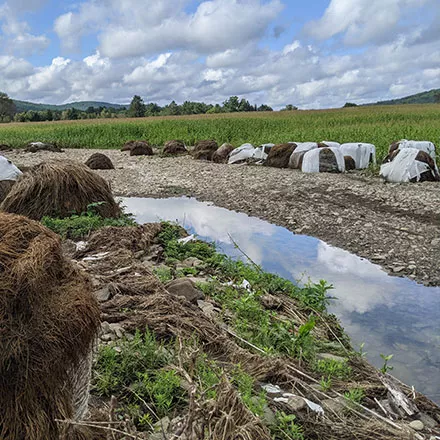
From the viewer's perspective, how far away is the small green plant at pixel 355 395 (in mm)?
2880

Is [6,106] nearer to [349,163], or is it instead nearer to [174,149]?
[174,149]

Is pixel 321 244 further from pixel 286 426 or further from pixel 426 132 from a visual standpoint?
pixel 426 132

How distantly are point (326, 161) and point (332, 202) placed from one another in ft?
12.8

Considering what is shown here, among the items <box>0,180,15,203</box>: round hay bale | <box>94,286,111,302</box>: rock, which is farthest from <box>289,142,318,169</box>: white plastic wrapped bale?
<box>94,286,111,302</box>: rock

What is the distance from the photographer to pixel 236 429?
218cm

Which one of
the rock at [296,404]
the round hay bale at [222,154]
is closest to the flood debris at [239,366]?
the rock at [296,404]

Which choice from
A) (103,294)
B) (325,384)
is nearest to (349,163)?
(103,294)

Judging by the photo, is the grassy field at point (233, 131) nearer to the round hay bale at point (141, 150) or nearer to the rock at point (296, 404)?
the round hay bale at point (141, 150)

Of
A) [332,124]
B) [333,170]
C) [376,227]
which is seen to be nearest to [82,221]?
[376,227]

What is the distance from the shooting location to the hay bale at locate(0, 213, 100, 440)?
6.31ft

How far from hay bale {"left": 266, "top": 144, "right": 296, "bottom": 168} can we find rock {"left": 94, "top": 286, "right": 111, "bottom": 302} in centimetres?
1049

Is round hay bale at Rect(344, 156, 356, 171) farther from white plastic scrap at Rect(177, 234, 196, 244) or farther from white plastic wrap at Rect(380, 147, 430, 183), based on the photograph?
white plastic scrap at Rect(177, 234, 196, 244)

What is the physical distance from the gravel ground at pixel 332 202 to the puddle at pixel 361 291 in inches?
10.8

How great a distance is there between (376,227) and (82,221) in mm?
4584
